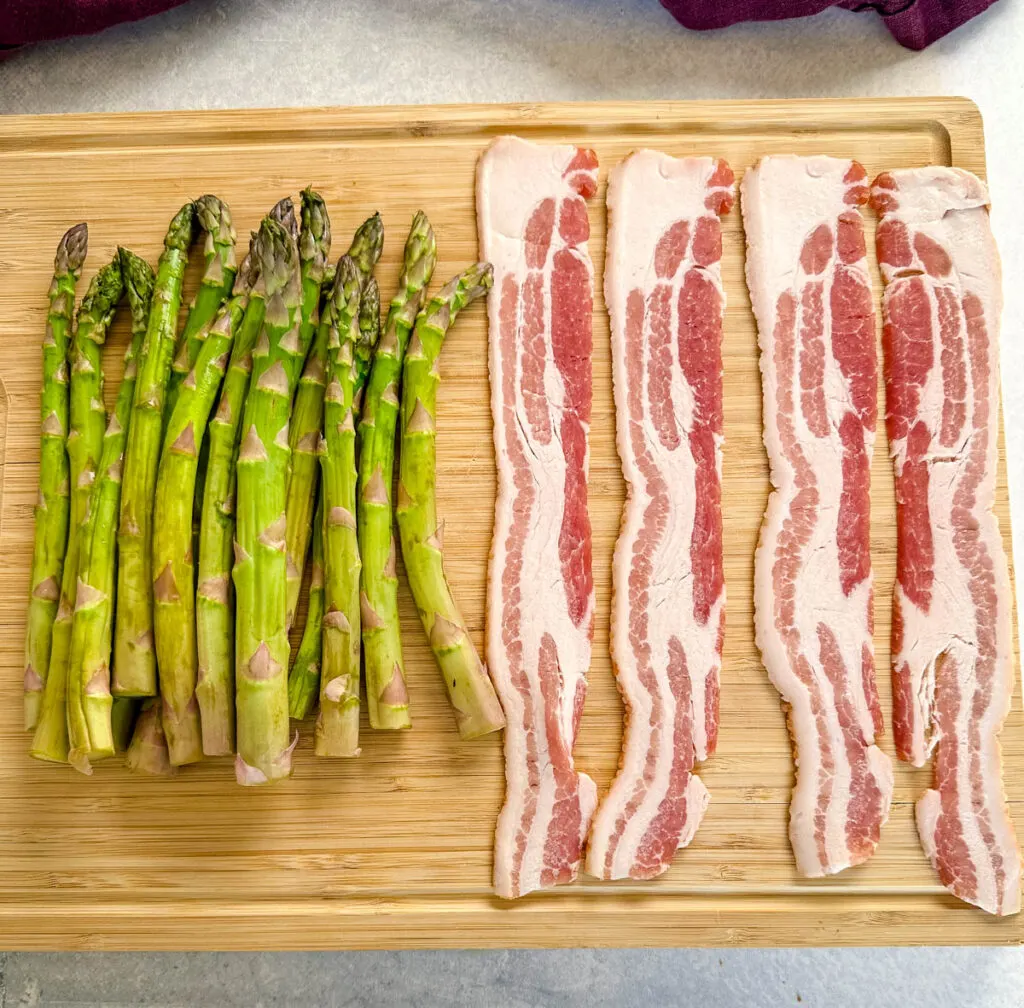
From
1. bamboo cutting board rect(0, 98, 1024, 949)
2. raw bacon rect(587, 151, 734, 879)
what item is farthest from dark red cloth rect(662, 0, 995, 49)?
raw bacon rect(587, 151, 734, 879)

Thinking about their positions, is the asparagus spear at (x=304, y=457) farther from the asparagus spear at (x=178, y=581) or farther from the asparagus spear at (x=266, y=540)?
the asparagus spear at (x=178, y=581)

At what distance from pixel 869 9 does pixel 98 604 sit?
3.01 m

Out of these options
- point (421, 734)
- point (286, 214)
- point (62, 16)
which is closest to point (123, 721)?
point (421, 734)

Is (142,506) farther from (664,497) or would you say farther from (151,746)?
(664,497)

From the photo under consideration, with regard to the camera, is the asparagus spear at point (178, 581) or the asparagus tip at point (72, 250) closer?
the asparagus spear at point (178, 581)

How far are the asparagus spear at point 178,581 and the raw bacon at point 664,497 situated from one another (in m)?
1.15

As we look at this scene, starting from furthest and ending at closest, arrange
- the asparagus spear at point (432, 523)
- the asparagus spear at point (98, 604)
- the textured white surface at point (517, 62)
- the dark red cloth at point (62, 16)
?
the textured white surface at point (517, 62) < the dark red cloth at point (62, 16) < the asparagus spear at point (432, 523) < the asparagus spear at point (98, 604)

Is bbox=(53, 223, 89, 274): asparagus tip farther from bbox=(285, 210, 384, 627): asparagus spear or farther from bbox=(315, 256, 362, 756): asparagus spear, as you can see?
bbox=(315, 256, 362, 756): asparagus spear

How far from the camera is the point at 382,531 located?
2.50 meters

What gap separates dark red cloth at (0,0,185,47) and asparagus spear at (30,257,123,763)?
87cm

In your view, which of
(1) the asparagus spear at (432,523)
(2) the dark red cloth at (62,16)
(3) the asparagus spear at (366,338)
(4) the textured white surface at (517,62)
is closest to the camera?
(1) the asparagus spear at (432,523)

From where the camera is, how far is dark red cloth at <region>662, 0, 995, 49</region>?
2.91 m

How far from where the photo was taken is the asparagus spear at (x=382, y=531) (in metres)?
2.47

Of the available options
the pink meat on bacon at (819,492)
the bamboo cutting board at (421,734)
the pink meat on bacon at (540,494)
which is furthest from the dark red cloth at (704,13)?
the pink meat on bacon at (540,494)
